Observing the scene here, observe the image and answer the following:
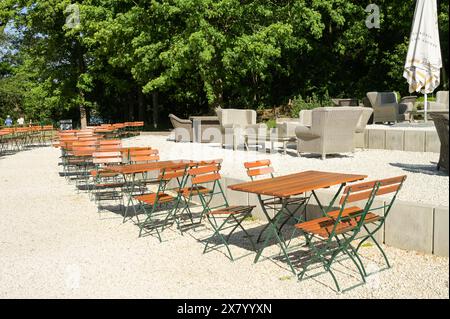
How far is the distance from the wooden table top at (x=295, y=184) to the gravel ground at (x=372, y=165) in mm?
1387

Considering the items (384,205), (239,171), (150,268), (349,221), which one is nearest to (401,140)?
(239,171)

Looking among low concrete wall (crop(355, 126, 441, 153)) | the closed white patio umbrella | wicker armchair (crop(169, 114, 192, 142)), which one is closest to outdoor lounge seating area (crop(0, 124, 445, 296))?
low concrete wall (crop(355, 126, 441, 153))

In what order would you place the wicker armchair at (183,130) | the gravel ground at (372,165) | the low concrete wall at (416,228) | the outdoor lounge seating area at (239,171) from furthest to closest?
the wicker armchair at (183,130)
the gravel ground at (372,165)
the low concrete wall at (416,228)
the outdoor lounge seating area at (239,171)

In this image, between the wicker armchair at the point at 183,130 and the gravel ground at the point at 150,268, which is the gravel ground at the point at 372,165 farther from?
the wicker armchair at the point at 183,130

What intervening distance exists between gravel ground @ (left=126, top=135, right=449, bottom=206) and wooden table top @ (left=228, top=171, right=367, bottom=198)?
1.39 m

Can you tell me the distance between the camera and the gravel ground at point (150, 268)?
13.9 feet

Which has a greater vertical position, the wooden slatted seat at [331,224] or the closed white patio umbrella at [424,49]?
the closed white patio umbrella at [424,49]

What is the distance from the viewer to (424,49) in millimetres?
10742

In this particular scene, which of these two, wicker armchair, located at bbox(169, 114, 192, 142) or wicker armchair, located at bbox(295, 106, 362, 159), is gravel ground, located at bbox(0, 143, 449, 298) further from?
wicker armchair, located at bbox(169, 114, 192, 142)

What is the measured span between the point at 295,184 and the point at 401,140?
259 inches

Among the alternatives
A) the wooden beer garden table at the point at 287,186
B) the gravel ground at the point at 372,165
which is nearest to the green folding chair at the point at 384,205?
the wooden beer garden table at the point at 287,186

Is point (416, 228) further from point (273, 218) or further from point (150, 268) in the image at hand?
point (150, 268)

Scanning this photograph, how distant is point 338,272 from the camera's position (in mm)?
4617

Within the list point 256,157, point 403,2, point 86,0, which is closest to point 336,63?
point 403,2
